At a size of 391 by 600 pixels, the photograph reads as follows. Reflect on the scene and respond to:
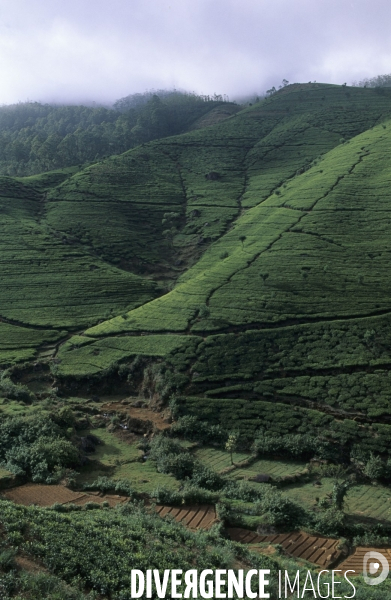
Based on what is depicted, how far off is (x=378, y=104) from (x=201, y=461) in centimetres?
14570

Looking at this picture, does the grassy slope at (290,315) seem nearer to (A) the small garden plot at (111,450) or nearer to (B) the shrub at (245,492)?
(A) the small garden plot at (111,450)

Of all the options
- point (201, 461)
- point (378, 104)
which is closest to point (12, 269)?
point (201, 461)

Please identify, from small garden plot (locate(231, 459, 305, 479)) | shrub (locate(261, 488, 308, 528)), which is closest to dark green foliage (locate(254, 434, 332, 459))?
small garden plot (locate(231, 459, 305, 479))

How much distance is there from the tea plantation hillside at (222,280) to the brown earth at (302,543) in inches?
461

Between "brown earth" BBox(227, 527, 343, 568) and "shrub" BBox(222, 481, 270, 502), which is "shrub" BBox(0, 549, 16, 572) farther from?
"shrub" BBox(222, 481, 270, 502)

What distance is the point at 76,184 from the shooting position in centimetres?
10406

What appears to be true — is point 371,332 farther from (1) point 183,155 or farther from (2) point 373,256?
(1) point 183,155

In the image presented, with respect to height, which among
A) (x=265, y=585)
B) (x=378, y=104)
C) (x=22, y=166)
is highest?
(x=378, y=104)

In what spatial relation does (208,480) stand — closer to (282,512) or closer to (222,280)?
(282,512)

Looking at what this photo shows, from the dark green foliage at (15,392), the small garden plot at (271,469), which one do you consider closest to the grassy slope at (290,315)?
the small garden plot at (271,469)

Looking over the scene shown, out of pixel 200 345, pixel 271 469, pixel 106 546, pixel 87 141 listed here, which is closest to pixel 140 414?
pixel 200 345

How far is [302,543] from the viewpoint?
25.8 metres

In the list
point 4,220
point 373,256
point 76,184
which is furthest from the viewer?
point 76,184

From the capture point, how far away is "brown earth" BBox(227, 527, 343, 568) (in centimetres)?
2464
